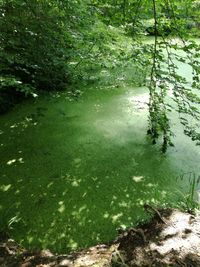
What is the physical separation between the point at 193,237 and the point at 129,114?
8.17 ft

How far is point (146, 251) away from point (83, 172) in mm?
1455

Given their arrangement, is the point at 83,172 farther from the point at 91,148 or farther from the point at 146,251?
the point at 146,251

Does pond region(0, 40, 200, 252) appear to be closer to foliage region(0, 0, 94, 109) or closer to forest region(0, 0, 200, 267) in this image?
forest region(0, 0, 200, 267)

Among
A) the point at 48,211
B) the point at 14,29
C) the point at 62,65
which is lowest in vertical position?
the point at 48,211

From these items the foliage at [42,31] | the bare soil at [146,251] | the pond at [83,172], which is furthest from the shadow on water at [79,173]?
the foliage at [42,31]

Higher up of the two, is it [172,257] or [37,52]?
[37,52]

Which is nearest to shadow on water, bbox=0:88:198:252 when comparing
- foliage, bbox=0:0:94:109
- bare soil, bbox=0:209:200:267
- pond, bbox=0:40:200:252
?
pond, bbox=0:40:200:252

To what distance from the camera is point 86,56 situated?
9.85ft

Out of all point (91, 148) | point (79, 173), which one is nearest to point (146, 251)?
point (79, 173)

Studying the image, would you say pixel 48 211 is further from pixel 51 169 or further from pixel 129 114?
pixel 129 114

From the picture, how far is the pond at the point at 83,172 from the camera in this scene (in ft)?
8.10

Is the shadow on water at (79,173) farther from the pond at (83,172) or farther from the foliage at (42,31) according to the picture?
the foliage at (42,31)

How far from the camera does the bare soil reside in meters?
1.57

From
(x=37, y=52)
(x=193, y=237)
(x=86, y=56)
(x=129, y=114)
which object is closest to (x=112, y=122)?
(x=129, y=114)
